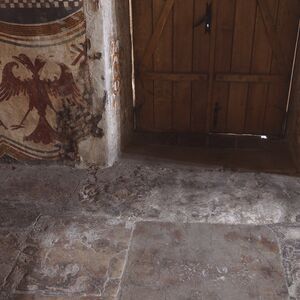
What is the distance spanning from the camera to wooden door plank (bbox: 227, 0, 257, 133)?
10.1 feet

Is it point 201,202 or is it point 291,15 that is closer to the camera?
point 201,202

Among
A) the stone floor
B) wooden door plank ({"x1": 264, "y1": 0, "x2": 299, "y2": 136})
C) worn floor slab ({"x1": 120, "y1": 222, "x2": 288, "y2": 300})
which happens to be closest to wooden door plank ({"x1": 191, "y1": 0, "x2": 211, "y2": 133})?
wooden door plank ({"x1": 264, "y1": 0, "x2": 299, "y2": 136})

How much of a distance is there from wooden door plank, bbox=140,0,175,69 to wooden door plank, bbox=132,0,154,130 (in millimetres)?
34

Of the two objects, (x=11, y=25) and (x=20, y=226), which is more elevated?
(x=11, y=25)

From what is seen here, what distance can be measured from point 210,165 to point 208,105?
0.65m

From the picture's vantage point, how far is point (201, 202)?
2549 mm

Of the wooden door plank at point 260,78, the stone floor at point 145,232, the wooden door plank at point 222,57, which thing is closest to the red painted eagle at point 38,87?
the stone floor at point 145,232

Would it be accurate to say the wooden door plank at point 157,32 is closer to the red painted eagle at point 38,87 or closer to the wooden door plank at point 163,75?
the wooden door plank at point 163,75

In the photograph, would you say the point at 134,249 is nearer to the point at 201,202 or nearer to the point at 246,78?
the point at 201,202

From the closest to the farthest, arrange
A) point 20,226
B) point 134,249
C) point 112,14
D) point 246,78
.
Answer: point 134,249 → point 20,226 → point 112,14 → point 246,78

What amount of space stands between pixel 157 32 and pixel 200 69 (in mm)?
473

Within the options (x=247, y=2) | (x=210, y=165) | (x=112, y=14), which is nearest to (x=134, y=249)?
(x=210, y=165)

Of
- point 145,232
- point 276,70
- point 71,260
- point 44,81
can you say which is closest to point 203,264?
point 145,232

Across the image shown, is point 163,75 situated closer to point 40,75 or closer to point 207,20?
point 207,20
